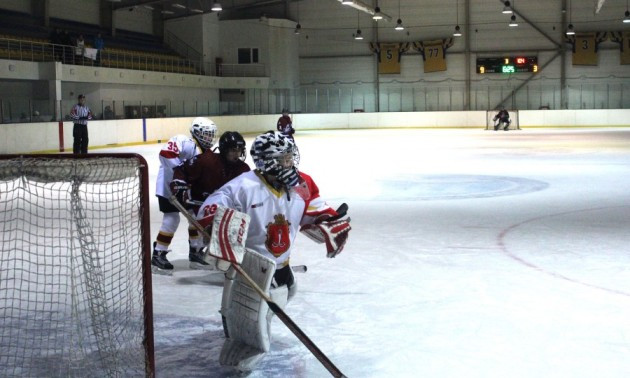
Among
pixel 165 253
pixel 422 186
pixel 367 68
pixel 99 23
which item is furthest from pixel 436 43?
pixel 165 253

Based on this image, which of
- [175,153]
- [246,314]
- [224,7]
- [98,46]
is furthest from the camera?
[224,7]

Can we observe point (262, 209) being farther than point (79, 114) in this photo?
No

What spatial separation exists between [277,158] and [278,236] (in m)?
0.38

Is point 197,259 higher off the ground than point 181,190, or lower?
lower

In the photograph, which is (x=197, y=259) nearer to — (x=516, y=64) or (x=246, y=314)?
(x=246, y=314)

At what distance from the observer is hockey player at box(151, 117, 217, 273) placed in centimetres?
622

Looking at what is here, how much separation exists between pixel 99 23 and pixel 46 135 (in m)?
12.8

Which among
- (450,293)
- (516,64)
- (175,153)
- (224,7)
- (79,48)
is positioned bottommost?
(450,293)

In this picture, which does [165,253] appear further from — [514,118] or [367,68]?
[367,68]

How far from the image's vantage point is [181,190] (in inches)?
216

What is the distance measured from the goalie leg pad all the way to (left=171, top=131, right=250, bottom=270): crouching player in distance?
1.89 metres

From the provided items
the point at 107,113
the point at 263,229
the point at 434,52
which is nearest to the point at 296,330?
the point at 263,229

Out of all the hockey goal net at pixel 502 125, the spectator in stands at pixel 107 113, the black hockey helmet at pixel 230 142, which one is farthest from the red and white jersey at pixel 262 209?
the hockey goal net at pixel 502 125

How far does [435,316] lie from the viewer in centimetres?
485
